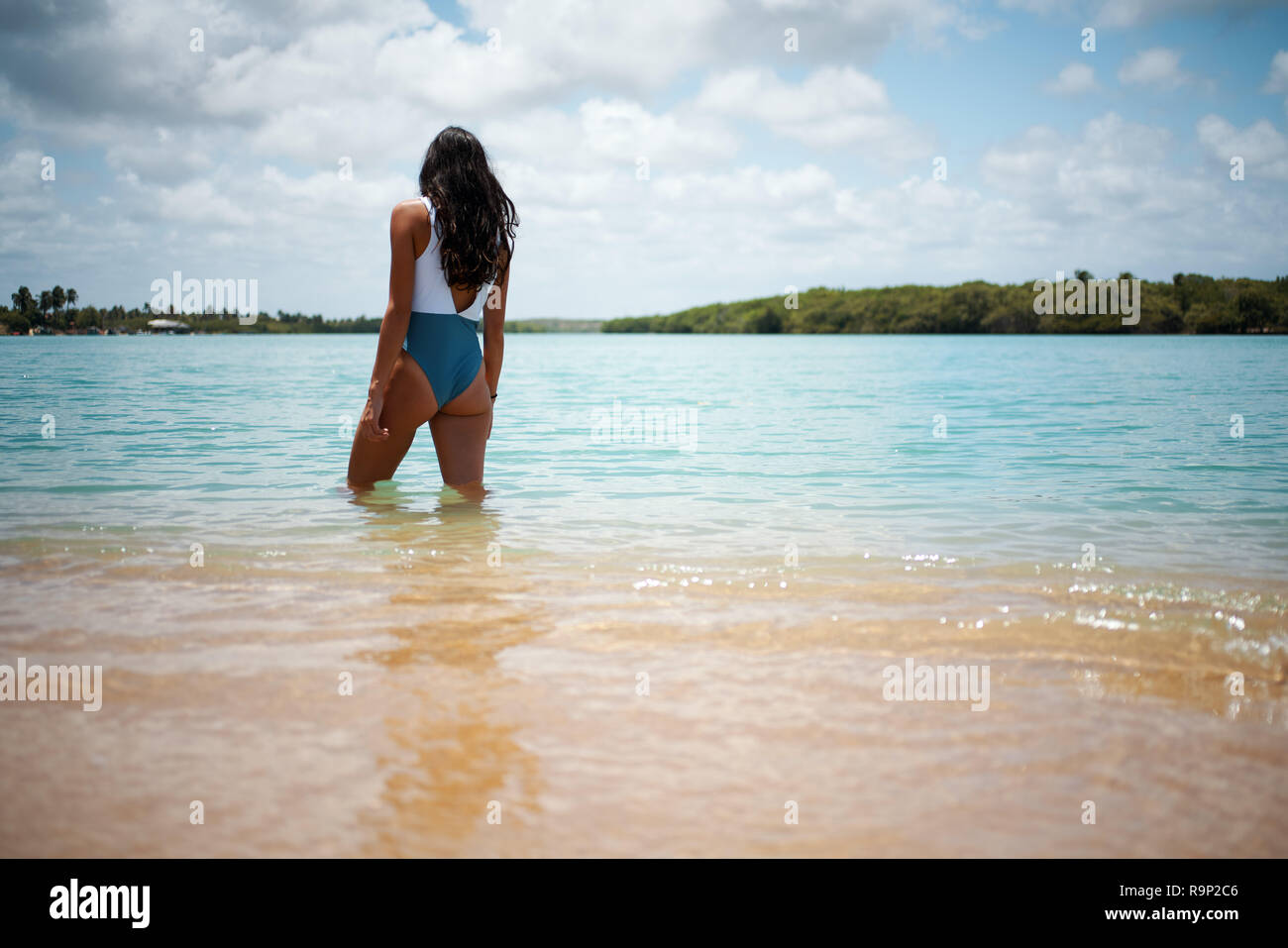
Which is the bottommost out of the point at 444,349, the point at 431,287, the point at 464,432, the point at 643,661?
the point at 643,661

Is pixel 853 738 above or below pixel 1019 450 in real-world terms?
below

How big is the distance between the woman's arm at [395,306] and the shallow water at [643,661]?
0.79 m

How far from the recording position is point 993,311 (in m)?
115

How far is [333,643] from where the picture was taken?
304 centimetres

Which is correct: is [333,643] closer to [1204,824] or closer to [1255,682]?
[1204,824]

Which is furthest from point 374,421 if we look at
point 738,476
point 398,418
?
point 738,476

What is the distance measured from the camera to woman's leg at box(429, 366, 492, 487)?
5.14 m

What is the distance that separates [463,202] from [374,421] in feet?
4.49

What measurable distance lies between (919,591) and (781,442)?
6566mm

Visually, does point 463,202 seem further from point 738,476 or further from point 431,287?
point 738,476
